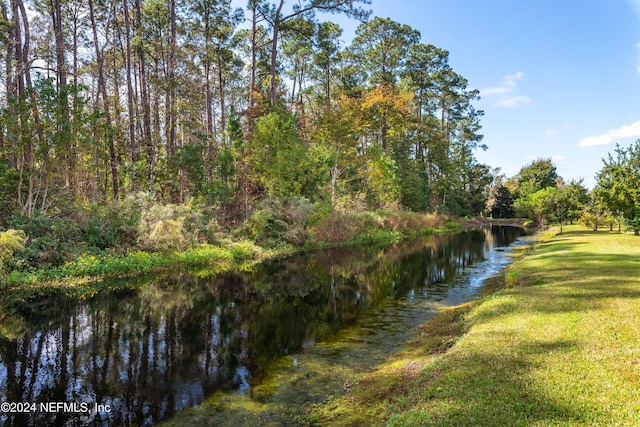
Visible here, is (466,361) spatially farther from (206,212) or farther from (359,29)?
(359,29)

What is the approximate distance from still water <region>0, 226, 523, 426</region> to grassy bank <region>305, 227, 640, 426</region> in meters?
1.06

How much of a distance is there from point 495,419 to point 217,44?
34.7 m

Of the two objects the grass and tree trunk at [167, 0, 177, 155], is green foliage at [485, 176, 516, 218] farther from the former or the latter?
tree trunk at [167, 0, 177, 155]

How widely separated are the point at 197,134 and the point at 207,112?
7.07ft

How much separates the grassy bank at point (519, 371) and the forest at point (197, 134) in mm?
13747

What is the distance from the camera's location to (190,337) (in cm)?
962

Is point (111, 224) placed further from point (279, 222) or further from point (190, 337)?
point (190, 337)

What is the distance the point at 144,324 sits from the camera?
10438 mm

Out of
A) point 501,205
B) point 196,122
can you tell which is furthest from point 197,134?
point 501,205

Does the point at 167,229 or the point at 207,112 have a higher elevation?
the point at 207,112

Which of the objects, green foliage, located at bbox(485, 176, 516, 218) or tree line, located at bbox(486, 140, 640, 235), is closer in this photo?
tree line, located at bbox(486, 140, 640, 235)

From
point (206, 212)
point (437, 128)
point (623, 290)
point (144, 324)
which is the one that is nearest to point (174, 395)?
point (144, 324)

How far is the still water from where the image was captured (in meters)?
6.60

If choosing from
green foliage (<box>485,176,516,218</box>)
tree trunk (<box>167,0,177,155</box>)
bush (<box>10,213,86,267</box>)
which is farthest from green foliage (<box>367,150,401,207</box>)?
green foliage (<box>485,176,516,218</box>)
